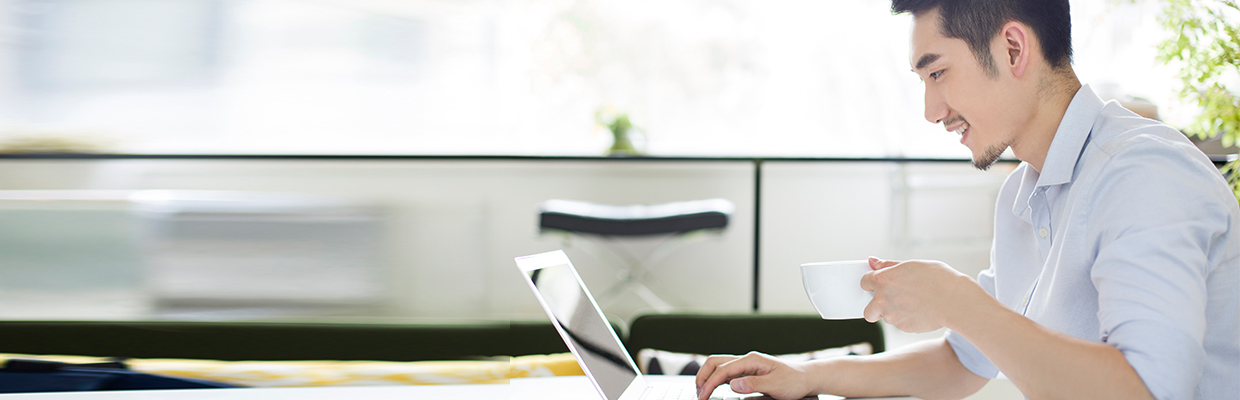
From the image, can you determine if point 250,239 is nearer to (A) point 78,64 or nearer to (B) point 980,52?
(A) point 78,64

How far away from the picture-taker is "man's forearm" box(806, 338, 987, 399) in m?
0.84

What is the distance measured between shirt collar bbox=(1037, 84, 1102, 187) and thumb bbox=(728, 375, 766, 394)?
399 millimetres

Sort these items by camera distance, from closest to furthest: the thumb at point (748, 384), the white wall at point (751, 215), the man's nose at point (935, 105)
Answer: the thumb at point (748, 384)
the man's nose at point (935, 105)
the white wall at point (751, 215)

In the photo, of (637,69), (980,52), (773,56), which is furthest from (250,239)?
(773,56)

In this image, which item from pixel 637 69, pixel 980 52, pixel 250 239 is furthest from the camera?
pixel 637 69

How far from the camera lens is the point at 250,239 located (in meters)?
1.42

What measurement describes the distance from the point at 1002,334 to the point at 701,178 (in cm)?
271

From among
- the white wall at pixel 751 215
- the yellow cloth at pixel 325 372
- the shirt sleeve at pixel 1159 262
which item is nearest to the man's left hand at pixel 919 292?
the shirt sleeve at pixel 1159 262

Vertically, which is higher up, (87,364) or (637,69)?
(637,69)

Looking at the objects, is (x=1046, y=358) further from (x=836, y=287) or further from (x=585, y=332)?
(x=585, y=332)

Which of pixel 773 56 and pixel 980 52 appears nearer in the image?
pixel 980 52

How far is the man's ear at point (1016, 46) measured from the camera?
836mm

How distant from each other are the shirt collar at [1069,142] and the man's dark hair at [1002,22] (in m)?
0.06

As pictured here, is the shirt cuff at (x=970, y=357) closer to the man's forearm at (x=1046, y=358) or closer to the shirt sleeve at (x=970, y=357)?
the shirt sleeve at (x=970, y=357)
